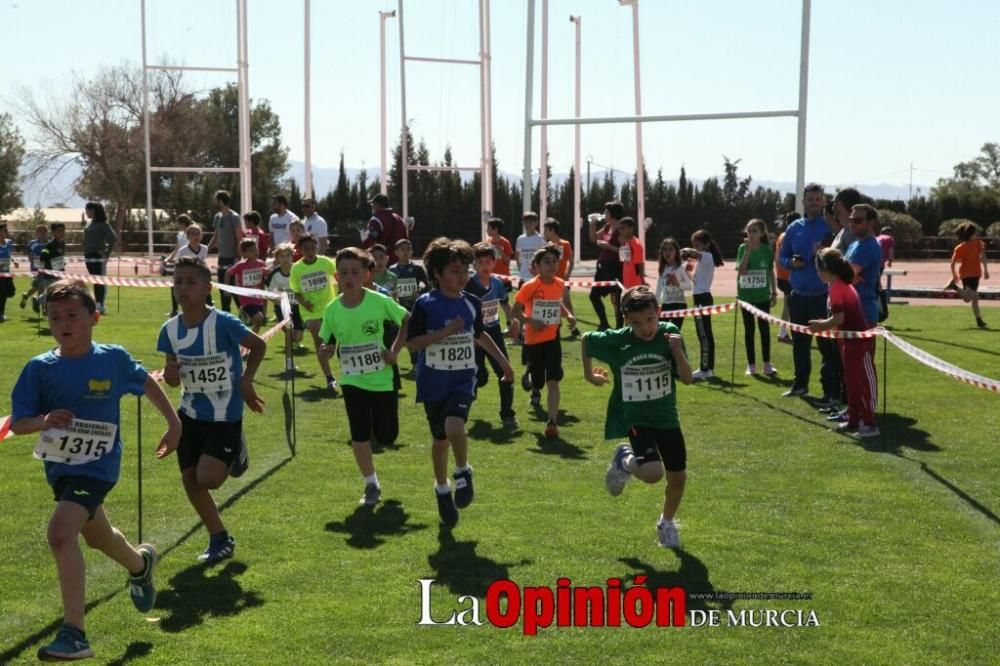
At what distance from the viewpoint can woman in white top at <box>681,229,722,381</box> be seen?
659 inches

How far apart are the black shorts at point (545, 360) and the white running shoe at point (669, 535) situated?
4251 millimetres

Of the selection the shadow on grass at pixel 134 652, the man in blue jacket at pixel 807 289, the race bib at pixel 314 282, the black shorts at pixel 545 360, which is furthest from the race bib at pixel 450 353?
the race bib at pixel 314 282

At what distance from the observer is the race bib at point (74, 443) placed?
621 cm

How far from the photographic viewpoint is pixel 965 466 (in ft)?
36.6

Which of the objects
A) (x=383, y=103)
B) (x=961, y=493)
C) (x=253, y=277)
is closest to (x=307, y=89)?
(x=383, y=103)

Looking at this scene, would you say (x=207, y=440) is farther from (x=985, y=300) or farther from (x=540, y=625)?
(x=985, y=300)

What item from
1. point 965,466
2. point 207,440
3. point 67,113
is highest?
point 67,113

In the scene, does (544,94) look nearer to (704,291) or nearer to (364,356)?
(704,291)

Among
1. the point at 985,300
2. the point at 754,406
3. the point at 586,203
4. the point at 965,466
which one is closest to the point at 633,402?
the point at 965,466

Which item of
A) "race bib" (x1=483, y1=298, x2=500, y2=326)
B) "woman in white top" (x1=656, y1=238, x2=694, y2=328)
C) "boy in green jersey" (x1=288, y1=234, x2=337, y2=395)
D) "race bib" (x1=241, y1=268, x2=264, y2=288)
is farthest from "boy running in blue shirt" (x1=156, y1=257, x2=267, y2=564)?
"race bib" (x1=241, y1=268, x2=264, y2=288)

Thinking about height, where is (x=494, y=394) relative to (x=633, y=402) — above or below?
below

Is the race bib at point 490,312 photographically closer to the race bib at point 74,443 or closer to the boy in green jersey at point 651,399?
the boy in green jersey at point 651,399

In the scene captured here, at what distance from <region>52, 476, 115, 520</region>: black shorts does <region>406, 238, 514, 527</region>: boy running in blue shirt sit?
2.84 m

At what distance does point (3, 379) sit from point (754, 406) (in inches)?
363
